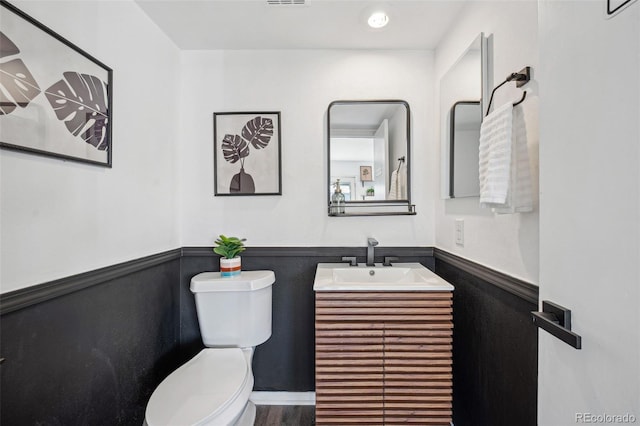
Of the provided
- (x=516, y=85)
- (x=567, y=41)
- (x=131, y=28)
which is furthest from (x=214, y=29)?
(x=567, y=41)

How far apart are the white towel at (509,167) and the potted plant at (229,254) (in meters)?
1.30

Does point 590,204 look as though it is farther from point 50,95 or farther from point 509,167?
point 50,95

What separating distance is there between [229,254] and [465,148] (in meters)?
1.39

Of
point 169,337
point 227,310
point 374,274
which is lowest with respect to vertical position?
point 169,337

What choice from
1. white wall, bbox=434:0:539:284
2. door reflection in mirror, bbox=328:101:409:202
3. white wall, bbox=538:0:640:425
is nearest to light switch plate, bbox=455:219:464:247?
white wall, bbox=434:0:539:284

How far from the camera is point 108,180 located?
4.02 feet

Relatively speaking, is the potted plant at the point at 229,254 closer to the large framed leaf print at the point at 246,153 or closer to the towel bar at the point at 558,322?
the large framed leaf print at the point at 246,153

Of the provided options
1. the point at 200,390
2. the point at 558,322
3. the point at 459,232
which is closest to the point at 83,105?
the point at 200,390

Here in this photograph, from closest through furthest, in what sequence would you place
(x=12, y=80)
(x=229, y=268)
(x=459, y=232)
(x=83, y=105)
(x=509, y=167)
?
(x=12, y=80) < (x=509, y=167) < (x=83, y=105) < (x=459, y=232) < (x=229, y=268)

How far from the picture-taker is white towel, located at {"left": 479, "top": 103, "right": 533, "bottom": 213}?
36.3 inches

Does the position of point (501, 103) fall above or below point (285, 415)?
above

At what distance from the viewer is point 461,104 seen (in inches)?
55.3

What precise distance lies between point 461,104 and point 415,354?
48.6 inches

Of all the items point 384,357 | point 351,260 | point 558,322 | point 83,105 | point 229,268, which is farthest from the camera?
point 351,260
